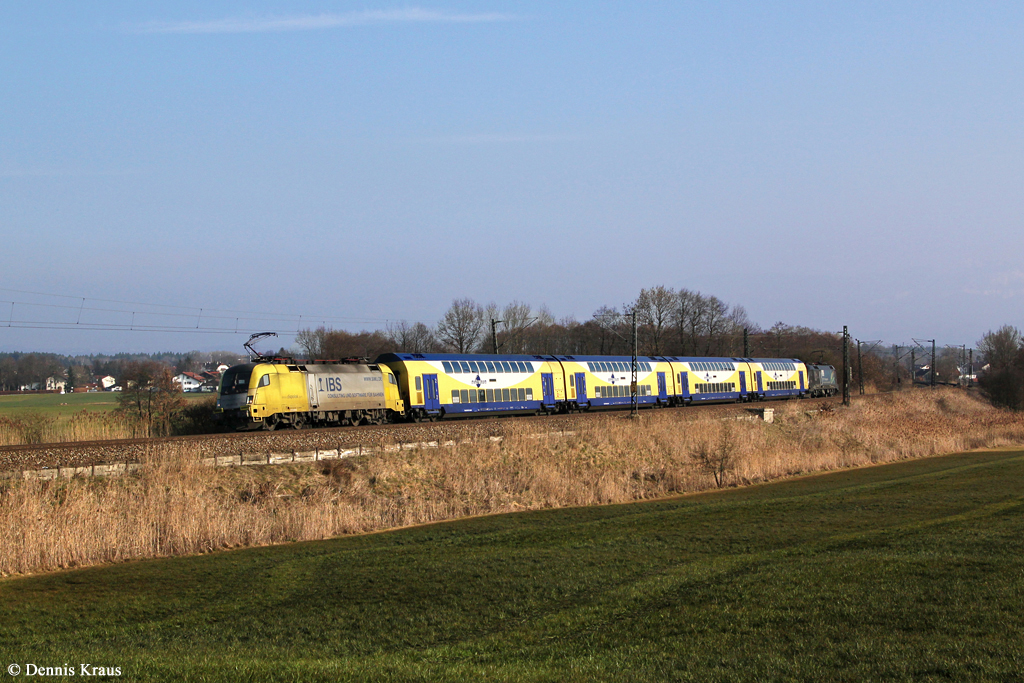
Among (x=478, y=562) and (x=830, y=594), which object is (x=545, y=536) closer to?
(x=478, y=562)

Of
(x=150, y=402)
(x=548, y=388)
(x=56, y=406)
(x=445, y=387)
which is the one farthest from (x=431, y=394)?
(x=56, y=406)

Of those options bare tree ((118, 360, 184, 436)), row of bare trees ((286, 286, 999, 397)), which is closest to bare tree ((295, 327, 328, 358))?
row of bare trees ((286, 286, 999, 397))

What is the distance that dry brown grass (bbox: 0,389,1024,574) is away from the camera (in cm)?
1881

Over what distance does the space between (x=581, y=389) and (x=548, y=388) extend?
134 inches

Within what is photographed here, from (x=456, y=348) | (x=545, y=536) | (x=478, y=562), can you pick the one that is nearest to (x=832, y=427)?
(x=545, y=536)

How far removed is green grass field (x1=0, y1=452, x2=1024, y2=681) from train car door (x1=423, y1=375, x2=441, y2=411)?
18598 millimetres

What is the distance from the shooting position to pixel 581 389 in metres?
49.1

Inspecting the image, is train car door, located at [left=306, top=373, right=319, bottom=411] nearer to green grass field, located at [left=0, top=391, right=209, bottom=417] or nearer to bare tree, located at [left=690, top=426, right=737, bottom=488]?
green grass field, located at [left=0, top=391, right=209, bottom=417]

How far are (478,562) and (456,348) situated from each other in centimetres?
8048

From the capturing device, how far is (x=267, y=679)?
889 cm

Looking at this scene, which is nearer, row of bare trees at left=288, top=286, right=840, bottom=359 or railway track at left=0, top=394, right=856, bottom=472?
railway track at left=0, top=394, right=856, bottom=472

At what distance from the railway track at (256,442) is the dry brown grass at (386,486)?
2.45ft

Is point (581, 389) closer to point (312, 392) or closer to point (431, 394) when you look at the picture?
point (431, 394)

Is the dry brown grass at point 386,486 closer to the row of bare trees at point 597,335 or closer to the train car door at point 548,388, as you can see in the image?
the train car door at point 548,388
